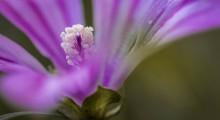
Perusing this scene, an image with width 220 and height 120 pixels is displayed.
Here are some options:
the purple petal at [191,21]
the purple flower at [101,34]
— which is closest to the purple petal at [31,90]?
the purple flower at [101,34]

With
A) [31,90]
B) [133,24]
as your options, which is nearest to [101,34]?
[133,24]

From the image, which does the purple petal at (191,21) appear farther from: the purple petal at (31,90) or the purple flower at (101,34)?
the purple petal at (31,90)

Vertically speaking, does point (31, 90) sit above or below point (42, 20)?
below

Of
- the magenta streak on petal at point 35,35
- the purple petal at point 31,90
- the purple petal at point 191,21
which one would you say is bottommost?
the purple petal at point 31,90

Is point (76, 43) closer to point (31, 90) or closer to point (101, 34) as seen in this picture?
point (101, 34)

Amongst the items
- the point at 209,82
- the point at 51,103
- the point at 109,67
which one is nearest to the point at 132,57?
the point at 109,67

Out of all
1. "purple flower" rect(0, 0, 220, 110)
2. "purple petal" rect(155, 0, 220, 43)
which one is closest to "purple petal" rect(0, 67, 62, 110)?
"purple flower" rect(0, 0, 220, 110)
